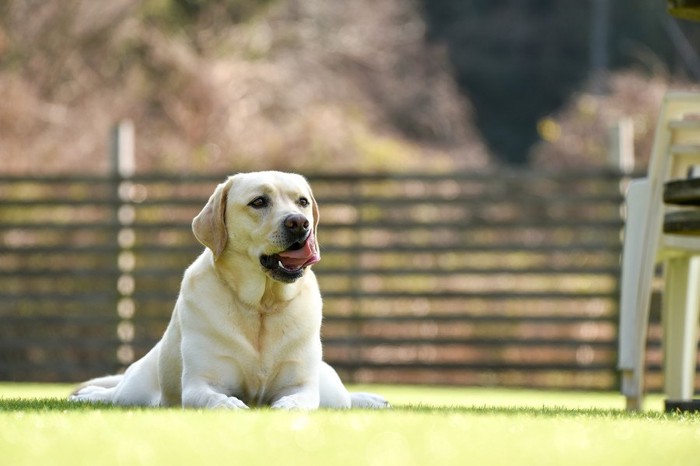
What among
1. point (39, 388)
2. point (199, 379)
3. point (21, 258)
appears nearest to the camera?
point (199, 379)

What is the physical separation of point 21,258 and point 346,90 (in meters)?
A: 10.8

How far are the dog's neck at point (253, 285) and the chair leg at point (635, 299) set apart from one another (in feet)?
5.13

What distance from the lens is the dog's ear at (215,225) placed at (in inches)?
192

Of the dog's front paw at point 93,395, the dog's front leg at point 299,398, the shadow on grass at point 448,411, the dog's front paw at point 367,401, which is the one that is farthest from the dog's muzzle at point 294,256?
the dog's front paw at point 93,395

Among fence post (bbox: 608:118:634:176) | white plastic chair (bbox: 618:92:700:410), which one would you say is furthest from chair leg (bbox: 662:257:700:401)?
fence post (bbox: 608:118:634:176)

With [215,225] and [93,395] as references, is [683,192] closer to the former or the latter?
A: [215,225]

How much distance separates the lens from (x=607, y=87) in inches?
907

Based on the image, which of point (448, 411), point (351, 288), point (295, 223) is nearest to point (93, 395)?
point (295, 223)

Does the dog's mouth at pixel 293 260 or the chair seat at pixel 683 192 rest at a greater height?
the chair seat at pixel 683 192

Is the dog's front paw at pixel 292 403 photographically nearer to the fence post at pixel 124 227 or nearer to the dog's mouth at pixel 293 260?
the dog's mouth at pixel 293 260

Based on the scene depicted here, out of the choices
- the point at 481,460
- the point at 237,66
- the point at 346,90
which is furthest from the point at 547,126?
the point at 481,460

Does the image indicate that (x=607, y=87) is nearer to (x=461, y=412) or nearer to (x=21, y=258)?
(x=21, y=258)

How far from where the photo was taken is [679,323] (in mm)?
6180

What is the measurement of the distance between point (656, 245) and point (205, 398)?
2.02 metres
